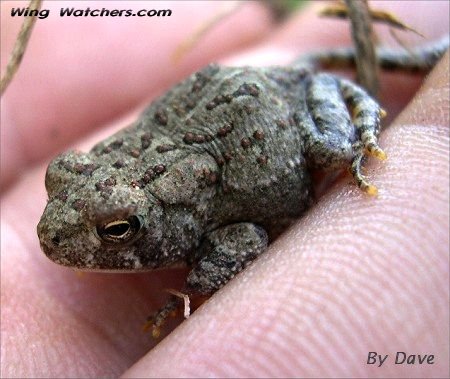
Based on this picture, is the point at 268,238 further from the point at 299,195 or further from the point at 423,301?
the point at 423,301

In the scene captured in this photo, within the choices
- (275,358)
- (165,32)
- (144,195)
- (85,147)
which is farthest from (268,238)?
(165,32)

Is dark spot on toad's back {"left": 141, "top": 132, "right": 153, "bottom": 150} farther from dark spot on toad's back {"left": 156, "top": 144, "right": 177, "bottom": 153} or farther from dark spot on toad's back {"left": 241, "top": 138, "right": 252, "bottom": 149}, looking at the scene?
dark spot on toad's back {"left": 241, "top": 138, "right": 252, "bottom": 149}

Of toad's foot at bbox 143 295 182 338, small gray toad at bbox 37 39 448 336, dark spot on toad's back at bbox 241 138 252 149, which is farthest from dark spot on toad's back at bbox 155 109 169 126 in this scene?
toad's foot at bbox 143 295 182 338

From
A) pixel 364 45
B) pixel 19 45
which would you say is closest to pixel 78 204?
pixel 19 45

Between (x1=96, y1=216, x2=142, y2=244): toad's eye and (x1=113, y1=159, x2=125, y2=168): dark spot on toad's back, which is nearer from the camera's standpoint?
(x1=96, y1=216, x2=142, y2=244): toad's eye

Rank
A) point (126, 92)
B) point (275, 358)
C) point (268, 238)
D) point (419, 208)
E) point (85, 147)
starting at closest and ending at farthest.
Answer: point (275, 358), point (419, 208), point (268, 238), point (85, 147), point (126, 92)

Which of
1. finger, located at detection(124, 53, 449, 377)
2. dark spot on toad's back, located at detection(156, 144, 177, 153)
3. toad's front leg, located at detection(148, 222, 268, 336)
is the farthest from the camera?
dark spot on toad's back, located at detection(156, 144, 177, 153)

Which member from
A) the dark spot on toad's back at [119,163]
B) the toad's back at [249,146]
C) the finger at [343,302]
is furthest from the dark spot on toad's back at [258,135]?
the dark spot on toad's back at [119,163]
